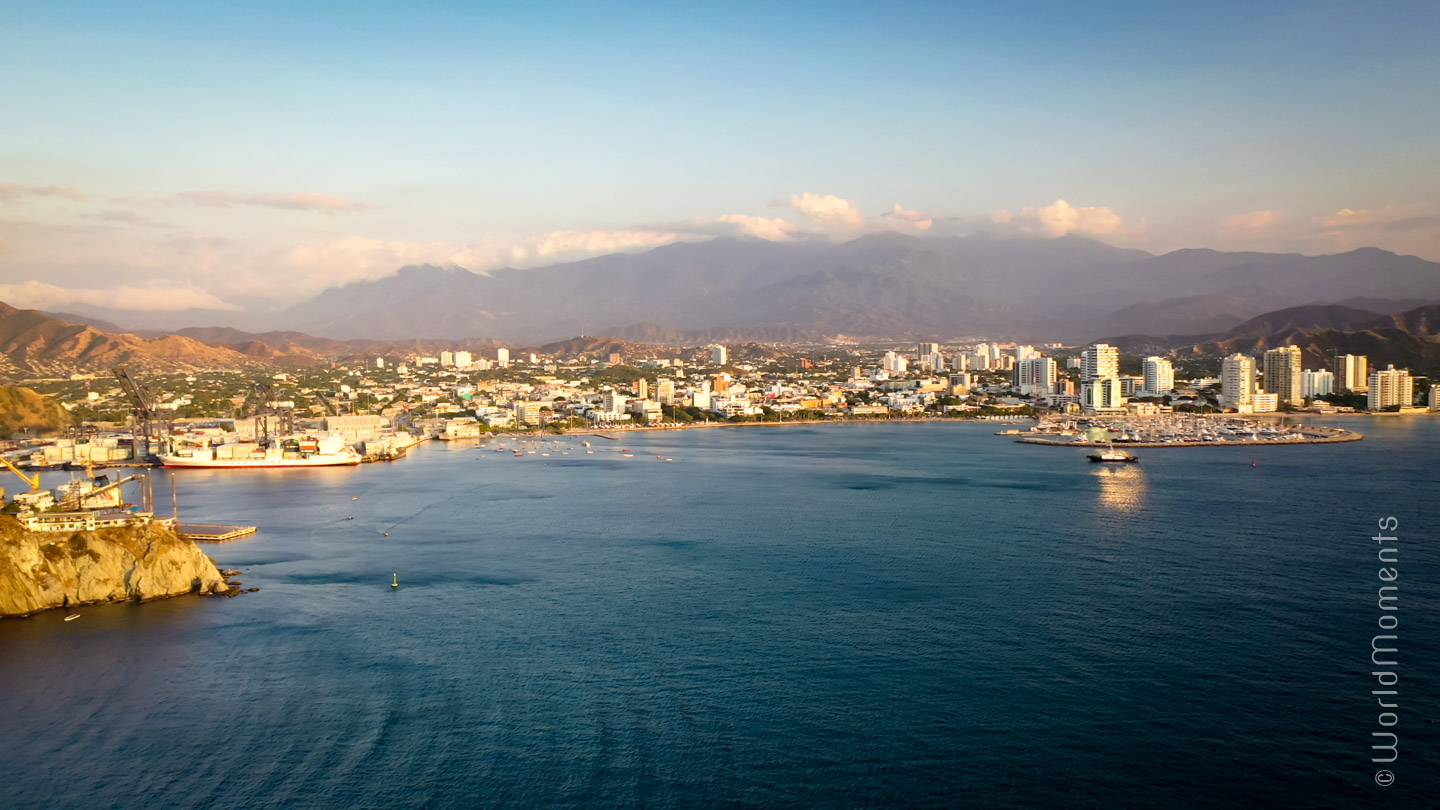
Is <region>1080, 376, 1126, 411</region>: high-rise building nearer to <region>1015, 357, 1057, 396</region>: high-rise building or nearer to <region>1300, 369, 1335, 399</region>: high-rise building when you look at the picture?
<region>1015, 357, 1057, 396</region>: high-rise building

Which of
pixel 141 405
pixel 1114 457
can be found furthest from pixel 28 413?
pixel 1114 457

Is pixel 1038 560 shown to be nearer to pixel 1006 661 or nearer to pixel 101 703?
pixel 1006 661

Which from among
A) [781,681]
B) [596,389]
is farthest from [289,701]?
[596,389]

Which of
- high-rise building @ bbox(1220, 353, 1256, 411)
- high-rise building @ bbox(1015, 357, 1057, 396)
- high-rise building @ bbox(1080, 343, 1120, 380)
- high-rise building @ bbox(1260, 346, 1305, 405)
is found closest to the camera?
high-rise building @ bbox(1220, 353, 1256, 411)

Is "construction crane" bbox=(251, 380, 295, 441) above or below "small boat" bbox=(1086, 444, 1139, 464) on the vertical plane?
above

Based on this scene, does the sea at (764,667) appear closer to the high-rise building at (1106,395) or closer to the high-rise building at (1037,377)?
the high-rise building at (1106,395)

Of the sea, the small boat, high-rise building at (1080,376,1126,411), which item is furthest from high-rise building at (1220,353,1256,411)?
the sea
